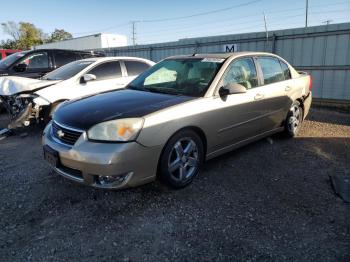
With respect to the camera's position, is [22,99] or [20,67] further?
[20,67]

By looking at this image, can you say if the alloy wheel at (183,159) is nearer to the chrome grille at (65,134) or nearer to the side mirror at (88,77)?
the chrome grille at (65,134)

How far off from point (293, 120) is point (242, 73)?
179cm

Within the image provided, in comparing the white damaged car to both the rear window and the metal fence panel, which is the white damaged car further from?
the metal fence panel

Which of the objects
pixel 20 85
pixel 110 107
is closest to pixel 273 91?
pixel 110 107

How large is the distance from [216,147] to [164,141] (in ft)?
3.33

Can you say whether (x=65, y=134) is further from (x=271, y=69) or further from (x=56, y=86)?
(x=271, y=69)

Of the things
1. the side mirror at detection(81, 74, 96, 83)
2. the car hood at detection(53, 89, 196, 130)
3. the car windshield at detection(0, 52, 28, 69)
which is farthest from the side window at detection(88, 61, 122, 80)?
the car windshield at detection(0, 52, 28, 69)

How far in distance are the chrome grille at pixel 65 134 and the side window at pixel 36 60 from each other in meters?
5.69

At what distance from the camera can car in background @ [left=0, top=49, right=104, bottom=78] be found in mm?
8320

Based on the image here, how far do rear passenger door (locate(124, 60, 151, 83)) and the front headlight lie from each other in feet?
14.0

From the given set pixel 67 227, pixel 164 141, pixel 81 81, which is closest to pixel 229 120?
pixel 164 141

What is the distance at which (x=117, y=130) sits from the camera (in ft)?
10.5

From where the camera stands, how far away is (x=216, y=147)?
4.17 m

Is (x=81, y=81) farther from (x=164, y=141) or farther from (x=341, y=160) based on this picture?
(x=341, y=160)
